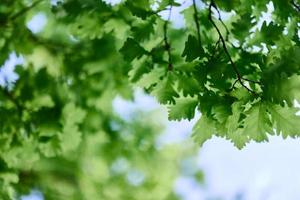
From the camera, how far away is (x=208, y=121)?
76.2 inches

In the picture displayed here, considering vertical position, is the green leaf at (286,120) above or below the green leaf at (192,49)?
below

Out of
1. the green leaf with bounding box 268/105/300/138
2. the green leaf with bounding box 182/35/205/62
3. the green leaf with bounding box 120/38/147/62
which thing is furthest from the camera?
the green leaf with bounding box 120/38/147/62

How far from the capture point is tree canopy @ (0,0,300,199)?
6.10ft

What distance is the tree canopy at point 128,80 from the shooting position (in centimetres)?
186

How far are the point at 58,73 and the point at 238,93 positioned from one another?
1.87 meters

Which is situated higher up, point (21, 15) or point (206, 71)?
point (21, 15)

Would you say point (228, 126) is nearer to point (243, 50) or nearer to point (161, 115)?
point (243, 50)

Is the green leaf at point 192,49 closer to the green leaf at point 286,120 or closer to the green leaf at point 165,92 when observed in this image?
the green leaf at point 165,92

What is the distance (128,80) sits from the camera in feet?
10.8

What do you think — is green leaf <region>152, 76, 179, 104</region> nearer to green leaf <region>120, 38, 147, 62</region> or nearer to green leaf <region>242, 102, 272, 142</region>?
green leaf <region>120, 38, 147, 62</region>

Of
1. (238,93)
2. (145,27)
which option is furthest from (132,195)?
(238,93)

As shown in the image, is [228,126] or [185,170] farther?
[185,170]

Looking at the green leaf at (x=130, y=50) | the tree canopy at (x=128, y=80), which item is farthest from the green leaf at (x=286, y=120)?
the green leaf at (x=130, y=50)

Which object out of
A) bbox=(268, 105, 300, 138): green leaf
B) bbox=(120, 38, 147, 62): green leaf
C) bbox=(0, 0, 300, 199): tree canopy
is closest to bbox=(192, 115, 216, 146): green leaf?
bbox=(0, 0, 300, 199): tree canopy
